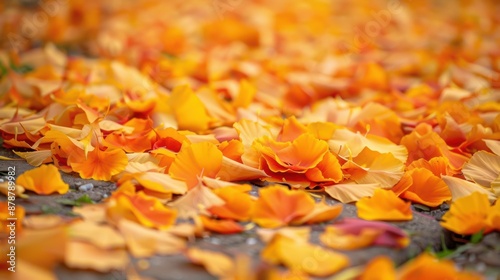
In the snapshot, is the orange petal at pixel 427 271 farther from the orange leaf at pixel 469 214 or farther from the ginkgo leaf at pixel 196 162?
the ginkgo leaf at pixel 196 162

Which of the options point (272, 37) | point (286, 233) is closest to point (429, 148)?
point (286, 233)

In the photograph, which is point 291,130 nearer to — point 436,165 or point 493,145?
point 436,165

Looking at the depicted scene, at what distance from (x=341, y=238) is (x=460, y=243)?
0.28m

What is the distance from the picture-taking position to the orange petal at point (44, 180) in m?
1.13

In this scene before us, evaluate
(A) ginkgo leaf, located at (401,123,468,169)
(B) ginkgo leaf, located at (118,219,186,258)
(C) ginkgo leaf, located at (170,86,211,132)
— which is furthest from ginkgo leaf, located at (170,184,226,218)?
(A) ginkgo leaf, located at (401,123,468,169)

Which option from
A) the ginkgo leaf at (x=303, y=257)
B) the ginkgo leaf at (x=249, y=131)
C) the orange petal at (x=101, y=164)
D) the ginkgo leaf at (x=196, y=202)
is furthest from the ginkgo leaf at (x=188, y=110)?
the ginkgo leaf at (x=303, y=257)

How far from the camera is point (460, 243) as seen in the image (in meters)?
1.11

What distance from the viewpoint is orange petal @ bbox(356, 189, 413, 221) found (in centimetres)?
109

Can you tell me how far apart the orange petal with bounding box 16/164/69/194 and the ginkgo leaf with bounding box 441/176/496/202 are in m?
0.80

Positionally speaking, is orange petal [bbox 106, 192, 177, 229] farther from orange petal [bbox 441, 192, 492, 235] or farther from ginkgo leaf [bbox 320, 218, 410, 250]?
orange petal [bbox 441, 192, 492, 235]

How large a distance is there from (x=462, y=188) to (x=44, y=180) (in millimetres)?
854

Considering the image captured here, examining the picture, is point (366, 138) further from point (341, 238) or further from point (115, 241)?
point (115, 241)

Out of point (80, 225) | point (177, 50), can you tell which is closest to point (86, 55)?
point (177, 50)

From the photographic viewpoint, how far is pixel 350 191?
1188 mm
